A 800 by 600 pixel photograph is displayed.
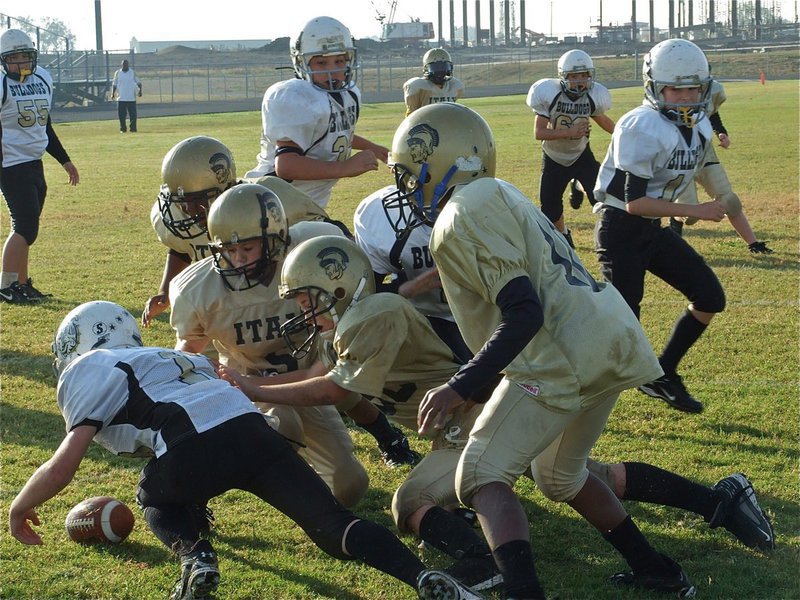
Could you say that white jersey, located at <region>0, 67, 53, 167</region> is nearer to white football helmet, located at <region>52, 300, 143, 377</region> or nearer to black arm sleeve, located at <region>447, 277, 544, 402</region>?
white football helmet, located at <region>52, 300, 143, 377</region>

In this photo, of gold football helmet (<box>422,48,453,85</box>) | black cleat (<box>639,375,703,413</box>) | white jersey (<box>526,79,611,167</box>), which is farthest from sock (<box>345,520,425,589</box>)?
gold football helmet (<box>422,48,453,85</box>)

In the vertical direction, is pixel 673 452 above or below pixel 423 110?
below

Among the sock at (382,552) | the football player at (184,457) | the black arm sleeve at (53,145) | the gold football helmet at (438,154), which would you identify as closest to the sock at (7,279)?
the black arm sleeve at (53,145)

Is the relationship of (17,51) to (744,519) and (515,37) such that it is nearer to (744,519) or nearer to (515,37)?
(744,519)

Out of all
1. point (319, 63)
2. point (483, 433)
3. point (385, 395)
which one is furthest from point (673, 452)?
point (319, 63)

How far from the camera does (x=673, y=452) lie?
4.69 m

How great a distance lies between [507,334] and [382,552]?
2.65ft

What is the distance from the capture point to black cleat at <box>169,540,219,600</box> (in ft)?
10.6

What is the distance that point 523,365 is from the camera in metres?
3.12

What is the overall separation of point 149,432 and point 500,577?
121cm

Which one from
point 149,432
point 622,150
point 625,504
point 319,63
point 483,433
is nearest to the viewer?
point 483,433

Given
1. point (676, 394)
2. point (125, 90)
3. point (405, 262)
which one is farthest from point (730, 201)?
point (125, 90)

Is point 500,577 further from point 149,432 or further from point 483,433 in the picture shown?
point 149,432

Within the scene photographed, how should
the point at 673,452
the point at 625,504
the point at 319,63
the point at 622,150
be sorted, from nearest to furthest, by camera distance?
the point at 625,504 → the point at 673,452 → the point at 622,150 → the point at 319,63
